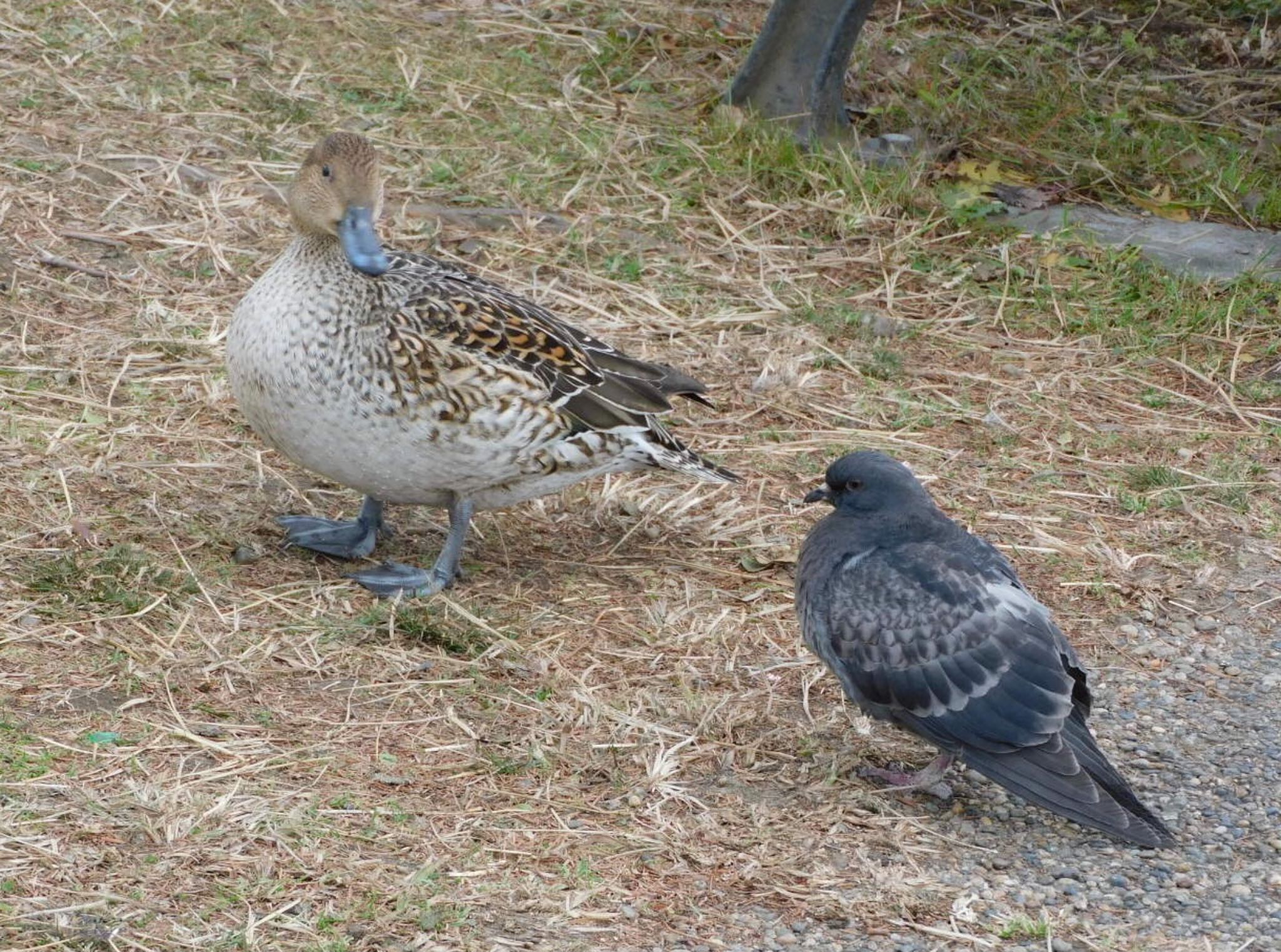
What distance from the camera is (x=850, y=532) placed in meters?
5.08

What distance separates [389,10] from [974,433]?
461cm

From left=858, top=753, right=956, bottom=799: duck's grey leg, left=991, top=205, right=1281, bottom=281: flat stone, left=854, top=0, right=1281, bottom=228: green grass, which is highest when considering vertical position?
left=854, top=0, right=1281, bottom=228: green grass

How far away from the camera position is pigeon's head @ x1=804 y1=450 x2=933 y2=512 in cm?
510

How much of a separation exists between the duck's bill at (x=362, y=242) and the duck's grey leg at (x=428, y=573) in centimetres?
83

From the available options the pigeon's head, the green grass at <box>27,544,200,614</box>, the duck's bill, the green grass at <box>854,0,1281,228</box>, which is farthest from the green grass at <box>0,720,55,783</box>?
the green grass at <box>854,0,1281,228</box>

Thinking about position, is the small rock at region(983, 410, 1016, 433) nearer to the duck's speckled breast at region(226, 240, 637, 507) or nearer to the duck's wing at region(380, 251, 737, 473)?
the duck's wing at region(380, 251, 737, 473)

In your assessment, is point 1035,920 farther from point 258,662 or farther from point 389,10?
point 389,10

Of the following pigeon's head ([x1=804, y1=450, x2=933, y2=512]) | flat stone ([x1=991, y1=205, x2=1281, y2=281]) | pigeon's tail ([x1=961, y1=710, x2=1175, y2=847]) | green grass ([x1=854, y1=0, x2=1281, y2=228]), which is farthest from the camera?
green grass ([x1=854, y1=0, x2=1281, y2=228])

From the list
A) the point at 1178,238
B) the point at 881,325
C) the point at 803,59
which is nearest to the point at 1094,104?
the point at 1178,238

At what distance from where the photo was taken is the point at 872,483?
512 centimetres

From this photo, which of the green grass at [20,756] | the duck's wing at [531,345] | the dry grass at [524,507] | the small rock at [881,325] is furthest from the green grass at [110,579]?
the small rock at [881,325]

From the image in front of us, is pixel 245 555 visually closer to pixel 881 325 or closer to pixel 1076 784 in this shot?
pixel 1076 784

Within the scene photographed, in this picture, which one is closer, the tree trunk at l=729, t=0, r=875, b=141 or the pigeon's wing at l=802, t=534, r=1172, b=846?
the pigeon's wing at l=802, t=534, r=1172, b=846

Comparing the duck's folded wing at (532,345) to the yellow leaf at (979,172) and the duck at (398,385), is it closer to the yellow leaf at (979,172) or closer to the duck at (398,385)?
the duck at (398,385)
